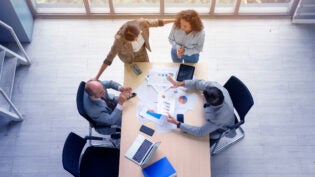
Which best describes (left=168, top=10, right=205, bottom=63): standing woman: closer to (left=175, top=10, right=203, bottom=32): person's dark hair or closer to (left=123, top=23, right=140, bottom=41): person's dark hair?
(left=175, top=10, right=203, bottom=32): person's dark hair

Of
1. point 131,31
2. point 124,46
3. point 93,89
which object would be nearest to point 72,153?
point 93,89

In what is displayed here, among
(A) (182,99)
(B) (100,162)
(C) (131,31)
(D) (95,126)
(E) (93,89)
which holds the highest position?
(C) (131,31)

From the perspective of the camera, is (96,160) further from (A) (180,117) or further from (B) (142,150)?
(A) (180,117)

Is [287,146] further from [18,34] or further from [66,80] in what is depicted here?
[18,34]

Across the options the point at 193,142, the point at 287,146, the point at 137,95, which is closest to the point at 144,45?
the point at 137,95

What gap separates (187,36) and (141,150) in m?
1.40

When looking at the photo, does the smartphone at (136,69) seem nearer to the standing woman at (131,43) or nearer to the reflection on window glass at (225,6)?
the standing woman at (131,43)

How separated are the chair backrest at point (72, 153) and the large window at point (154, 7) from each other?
2626mm

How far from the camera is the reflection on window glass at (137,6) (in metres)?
5.23

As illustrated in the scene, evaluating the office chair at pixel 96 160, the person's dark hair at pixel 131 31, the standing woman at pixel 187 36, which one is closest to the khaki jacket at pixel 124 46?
the person's dark hair at pixel 131 31

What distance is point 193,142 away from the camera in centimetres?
316

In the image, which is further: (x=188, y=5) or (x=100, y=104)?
(x=188, y=5)

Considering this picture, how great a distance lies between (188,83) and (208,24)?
6.73 feet

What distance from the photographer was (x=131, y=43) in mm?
3467
